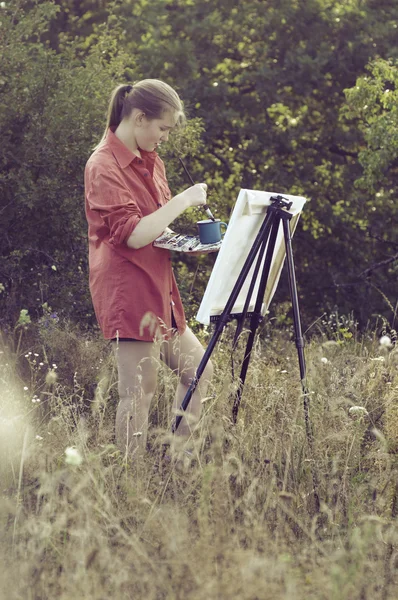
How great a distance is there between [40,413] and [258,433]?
119cm

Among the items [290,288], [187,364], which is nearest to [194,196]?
[290,288]

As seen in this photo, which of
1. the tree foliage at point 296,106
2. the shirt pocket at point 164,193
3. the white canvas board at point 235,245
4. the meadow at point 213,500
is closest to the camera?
the meadow at point 213,500

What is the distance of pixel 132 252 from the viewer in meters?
3.55

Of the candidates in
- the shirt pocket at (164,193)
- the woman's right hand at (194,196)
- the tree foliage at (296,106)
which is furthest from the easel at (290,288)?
the tree foliage at (296,106)

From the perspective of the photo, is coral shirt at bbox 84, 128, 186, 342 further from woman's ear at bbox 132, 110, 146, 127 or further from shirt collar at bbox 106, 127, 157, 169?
woman's ear at bbox 132, 110, 146, 127

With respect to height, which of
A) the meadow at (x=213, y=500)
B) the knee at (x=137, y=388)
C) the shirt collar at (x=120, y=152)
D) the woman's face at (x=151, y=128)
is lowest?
the meadow at (x=213, y=500)

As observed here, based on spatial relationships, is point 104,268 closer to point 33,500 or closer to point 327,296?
point 33,500

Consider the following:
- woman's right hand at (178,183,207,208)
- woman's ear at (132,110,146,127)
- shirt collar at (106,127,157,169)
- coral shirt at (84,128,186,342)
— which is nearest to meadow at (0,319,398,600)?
coral shirt at (84,128,186,342)

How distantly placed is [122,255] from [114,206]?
22 cm

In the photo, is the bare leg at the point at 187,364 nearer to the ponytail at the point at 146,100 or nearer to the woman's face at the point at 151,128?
the woman's face at the point at 151,128

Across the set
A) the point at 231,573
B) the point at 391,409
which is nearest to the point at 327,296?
the point at 391,409

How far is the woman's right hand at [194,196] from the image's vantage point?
136 inches

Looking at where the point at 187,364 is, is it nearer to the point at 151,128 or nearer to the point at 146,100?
the point at 151,128

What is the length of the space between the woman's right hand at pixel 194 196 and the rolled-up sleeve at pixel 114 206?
0.20 m
